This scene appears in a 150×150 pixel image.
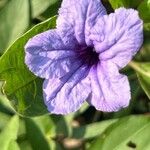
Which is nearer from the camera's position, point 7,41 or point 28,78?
point 28,78

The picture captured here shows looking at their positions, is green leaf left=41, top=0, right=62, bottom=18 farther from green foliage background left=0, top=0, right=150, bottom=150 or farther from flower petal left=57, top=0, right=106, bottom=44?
flower petal left=57, top=0, right=106, bottom=44

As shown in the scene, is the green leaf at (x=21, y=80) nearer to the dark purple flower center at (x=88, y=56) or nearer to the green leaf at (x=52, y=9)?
the dark purple flower center at (x=88, y=56)

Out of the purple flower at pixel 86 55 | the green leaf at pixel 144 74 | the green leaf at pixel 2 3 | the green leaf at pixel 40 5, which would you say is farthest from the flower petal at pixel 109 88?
the green leaf at pixel 2 3

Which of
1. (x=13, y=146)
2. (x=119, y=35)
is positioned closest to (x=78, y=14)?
(x=119, y=35)

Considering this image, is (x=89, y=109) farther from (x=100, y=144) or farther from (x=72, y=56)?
(x=72, y=56)

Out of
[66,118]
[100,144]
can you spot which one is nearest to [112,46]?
[100,144]
